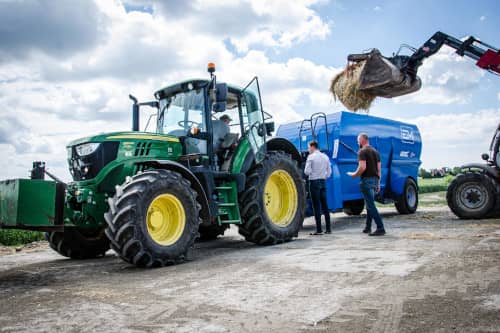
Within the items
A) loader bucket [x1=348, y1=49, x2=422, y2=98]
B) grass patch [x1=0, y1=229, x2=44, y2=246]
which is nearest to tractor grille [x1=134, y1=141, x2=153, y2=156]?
grass patch [x1=0, y1=229, x2=44, y2=246]

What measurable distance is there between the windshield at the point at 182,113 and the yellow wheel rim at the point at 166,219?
61.4 inches

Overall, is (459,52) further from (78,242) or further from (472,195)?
(78,242)

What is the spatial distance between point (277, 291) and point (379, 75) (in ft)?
24.6

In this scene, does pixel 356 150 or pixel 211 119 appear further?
pixel 356 150

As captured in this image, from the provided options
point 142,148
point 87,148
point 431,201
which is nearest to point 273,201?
point 142,148

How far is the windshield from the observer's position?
23.8 feet

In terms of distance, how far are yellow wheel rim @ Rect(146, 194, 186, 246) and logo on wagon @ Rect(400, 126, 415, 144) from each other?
875 centimetres

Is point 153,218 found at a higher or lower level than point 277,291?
higher

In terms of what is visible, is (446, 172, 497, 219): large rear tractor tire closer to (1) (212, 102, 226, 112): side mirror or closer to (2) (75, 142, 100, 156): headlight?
(1) (212, 102, 226, 112): side mirror

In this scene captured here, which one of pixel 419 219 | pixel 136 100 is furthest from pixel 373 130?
pixel 136 100

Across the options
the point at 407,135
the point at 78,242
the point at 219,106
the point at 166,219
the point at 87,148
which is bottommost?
the point at 78,242

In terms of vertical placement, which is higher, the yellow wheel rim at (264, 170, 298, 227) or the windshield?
the windshield

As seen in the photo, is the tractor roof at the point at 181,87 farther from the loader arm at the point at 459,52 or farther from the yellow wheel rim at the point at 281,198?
the loader arm at the point at 459,52

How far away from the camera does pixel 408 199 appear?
42.0ft
